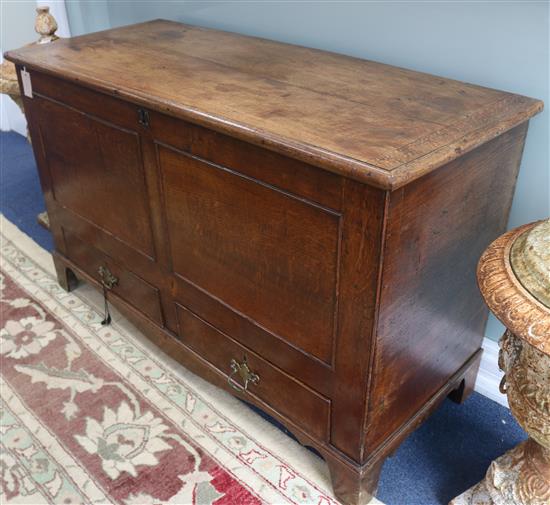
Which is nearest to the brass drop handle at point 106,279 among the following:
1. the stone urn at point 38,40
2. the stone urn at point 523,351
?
the stone urn at point 38,40

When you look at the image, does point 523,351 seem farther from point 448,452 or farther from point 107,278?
point 107,278

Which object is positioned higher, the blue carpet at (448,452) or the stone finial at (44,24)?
the stone finial at (44,24)

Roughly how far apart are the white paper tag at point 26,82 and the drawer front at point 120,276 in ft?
1.35

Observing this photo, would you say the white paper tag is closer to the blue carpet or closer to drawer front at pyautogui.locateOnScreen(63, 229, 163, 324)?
drawer front at pyautogui.locateOnScreen(63, 229, 163, 324)

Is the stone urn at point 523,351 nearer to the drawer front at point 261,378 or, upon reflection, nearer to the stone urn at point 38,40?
the drawer front at point 261,378

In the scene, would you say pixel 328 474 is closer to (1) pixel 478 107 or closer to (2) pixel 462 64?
(1) pixel 478 107

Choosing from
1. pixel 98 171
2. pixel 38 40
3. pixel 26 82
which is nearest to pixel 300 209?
pixel 98 171

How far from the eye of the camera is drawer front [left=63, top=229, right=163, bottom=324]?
1592 millimetres

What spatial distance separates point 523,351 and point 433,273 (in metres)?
0.20

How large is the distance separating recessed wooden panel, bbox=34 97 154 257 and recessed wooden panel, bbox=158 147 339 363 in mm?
121

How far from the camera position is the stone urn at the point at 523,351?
893 millimetres

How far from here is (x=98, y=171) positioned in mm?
1526

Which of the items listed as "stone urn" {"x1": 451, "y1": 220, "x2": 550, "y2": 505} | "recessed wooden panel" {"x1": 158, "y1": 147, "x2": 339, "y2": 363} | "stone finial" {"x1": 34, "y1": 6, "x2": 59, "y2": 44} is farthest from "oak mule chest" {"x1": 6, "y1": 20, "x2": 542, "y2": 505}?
"stone finial" {"x1": 34, "y1": 6, "x2": 59, "y2": 44}

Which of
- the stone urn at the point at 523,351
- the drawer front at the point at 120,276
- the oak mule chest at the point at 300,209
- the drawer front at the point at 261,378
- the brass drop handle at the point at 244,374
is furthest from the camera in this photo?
the drawer front at the point at 120,276
